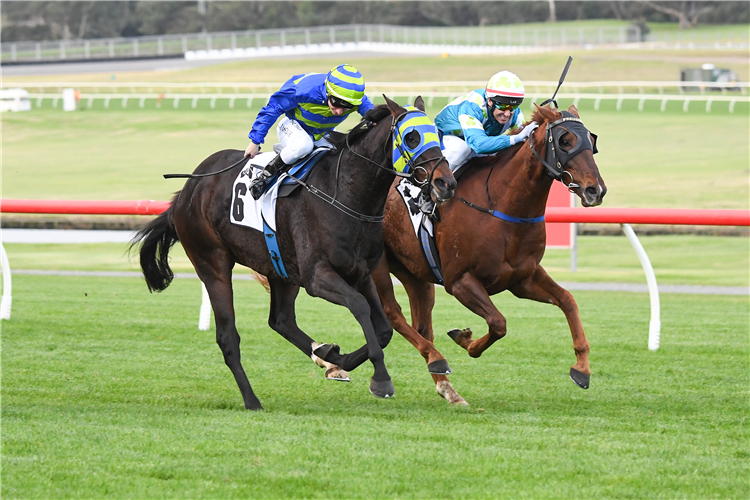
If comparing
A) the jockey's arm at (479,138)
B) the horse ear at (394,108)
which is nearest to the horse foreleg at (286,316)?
the jockey's arm at (479,138)

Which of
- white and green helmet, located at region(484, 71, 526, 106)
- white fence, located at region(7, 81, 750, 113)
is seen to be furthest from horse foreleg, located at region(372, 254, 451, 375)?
white fence, located at region(7, 81, 750, 113)

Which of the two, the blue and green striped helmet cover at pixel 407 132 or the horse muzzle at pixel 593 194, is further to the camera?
the horse muzzle at pixel 593 194

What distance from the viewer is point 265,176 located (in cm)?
592

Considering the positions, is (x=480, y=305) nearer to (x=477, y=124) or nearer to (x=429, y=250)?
(x=429, y=250)

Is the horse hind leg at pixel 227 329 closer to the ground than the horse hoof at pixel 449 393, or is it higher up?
higher up

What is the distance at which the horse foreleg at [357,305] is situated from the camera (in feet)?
17.3

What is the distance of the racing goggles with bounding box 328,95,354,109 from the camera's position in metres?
5.69

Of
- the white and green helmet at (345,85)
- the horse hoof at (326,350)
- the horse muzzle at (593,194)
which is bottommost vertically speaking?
the horse hoof at (326,350)

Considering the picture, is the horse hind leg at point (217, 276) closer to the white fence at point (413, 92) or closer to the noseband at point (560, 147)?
the noseband at point (560, 147)

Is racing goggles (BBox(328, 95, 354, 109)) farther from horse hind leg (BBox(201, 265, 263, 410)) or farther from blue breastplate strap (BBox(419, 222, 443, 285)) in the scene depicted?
horse hind leg (BBox(201, 265, 263, 410))

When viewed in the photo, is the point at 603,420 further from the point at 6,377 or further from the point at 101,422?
the point at 6,377

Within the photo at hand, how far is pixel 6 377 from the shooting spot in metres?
6.64

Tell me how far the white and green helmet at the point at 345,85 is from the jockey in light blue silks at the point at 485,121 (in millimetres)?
864

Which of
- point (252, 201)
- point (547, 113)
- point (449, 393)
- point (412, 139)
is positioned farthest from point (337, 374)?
point (547, 113)
